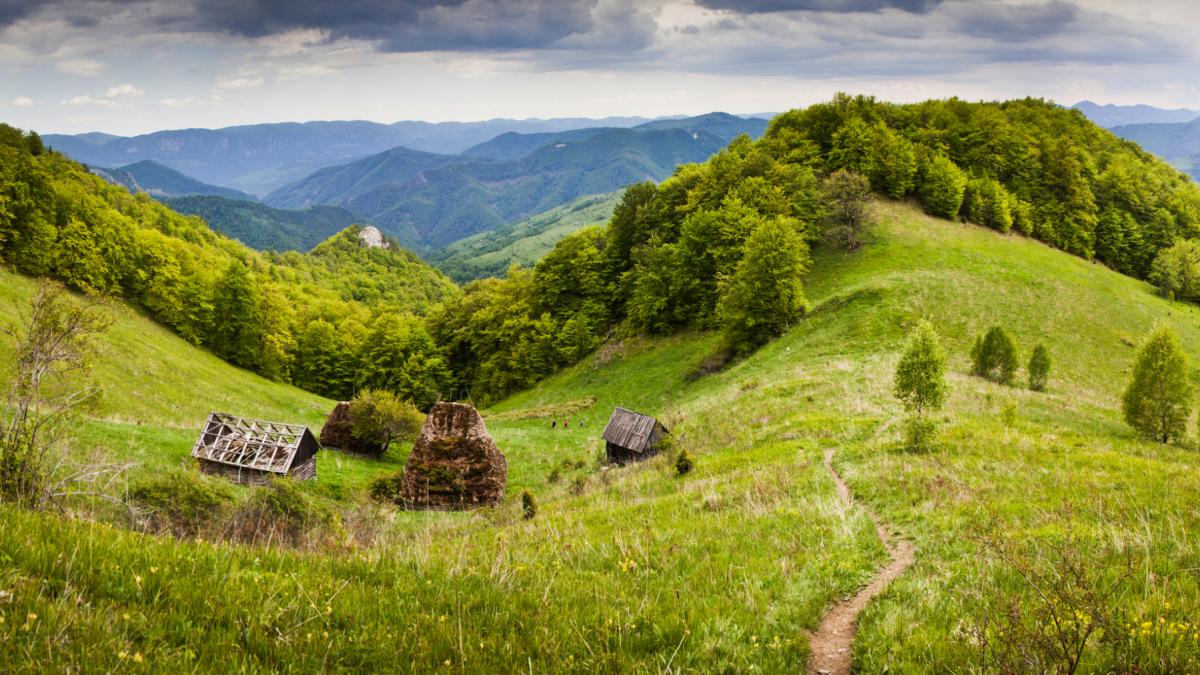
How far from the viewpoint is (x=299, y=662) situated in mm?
4004

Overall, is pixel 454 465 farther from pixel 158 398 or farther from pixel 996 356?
pixel 996 356

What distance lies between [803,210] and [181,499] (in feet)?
214

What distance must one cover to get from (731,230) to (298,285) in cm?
11636

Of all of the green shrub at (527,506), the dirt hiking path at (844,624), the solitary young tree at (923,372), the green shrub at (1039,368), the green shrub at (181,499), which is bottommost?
the green shrub at (1039,368)

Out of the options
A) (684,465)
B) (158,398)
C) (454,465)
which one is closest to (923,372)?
(684,465)

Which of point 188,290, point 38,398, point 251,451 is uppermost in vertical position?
point 38,398

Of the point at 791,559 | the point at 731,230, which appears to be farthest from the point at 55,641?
the point at 731,230

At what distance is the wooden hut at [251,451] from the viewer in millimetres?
28875

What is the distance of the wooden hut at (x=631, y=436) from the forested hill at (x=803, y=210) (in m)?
30.5

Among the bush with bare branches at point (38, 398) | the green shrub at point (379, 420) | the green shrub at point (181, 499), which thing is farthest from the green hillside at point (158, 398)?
the bush with bare branches at point (38, 398)

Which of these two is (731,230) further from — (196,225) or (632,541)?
(196,225)

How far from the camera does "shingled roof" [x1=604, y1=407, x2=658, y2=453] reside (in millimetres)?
32719

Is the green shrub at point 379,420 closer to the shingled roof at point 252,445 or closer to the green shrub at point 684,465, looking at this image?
the shingled roof at point 252,445

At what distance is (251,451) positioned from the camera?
30.4 metres
